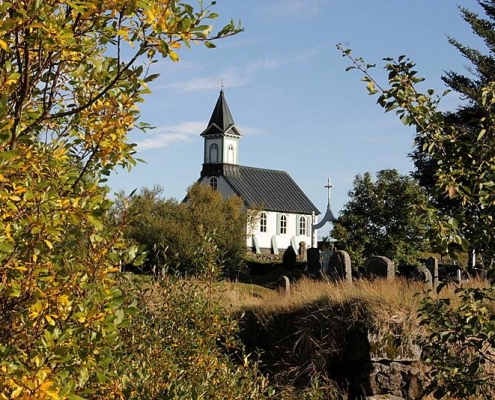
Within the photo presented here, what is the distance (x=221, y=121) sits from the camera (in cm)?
6662

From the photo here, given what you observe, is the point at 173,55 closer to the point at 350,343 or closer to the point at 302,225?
the point at 350,343

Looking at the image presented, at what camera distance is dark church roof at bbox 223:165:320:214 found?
63.6 m

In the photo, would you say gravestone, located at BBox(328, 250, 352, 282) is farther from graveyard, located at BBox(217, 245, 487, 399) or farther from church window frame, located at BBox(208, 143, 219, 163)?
church window frame, located at BBox(208, 143, 219, 163)

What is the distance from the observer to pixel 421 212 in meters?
4.36

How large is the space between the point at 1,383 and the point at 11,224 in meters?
0.56

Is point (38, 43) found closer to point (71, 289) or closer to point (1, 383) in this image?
point (71, 289)

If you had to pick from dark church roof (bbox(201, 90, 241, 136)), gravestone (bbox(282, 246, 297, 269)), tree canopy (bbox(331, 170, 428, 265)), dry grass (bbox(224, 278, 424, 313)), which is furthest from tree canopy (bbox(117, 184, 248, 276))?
dry grass (bbox(224, 278, 424, 313))

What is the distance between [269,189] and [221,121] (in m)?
7.61

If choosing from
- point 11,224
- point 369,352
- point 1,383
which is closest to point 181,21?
point 11,224

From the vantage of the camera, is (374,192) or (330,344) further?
(374,192)

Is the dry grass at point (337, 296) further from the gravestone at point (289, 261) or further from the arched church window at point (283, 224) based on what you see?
the arched church window at point (283, 224)

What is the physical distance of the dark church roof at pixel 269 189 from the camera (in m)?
63.6

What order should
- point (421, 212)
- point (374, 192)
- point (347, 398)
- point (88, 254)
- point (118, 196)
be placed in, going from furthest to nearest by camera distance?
1. point (374, 192)
2. point (347, 398)
3. point (421, 212)
4. point (118, 196)
5. point (88, 254)

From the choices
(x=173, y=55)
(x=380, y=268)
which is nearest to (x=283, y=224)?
(x=380, y=268)
